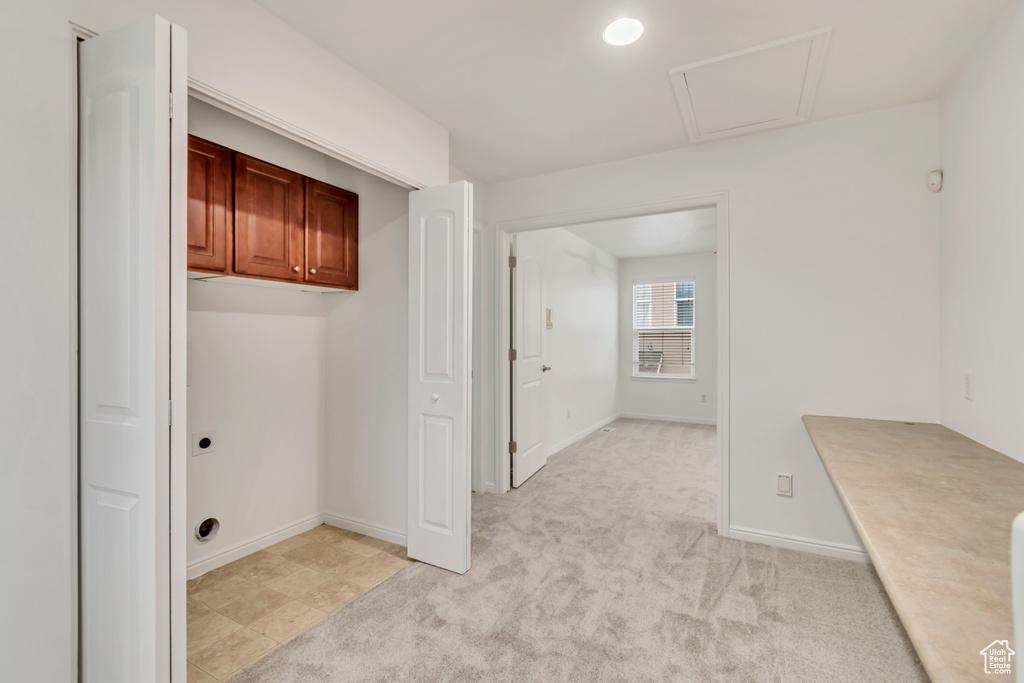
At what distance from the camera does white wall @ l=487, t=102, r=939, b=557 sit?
2.43m

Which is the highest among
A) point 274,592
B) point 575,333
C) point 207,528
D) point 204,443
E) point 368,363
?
point 575,333

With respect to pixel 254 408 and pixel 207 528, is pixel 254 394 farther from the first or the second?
pixel 207 528

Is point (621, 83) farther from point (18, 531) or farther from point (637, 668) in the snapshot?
point (18, 531)

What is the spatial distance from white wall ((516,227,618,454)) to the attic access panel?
5.58 ft

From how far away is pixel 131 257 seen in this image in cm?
122

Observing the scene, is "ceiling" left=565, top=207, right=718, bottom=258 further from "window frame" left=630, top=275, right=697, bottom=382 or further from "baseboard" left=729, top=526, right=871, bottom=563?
"baseboard" left=729, top=526, right=871, bottom=563

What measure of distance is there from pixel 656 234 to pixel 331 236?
3937 mm

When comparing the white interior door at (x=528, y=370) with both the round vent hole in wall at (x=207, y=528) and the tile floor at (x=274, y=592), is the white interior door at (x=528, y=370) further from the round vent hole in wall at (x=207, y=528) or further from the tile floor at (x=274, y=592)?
the round vent hole in wall at (x=207, y=528)

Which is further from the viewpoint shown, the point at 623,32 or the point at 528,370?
the point at 528,370

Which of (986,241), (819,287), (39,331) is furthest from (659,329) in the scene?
(39,331)

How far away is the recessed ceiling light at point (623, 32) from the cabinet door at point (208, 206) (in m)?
1.81

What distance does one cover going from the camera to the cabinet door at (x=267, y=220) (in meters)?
2.24

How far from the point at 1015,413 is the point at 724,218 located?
166 cm

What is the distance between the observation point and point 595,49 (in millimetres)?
1989
